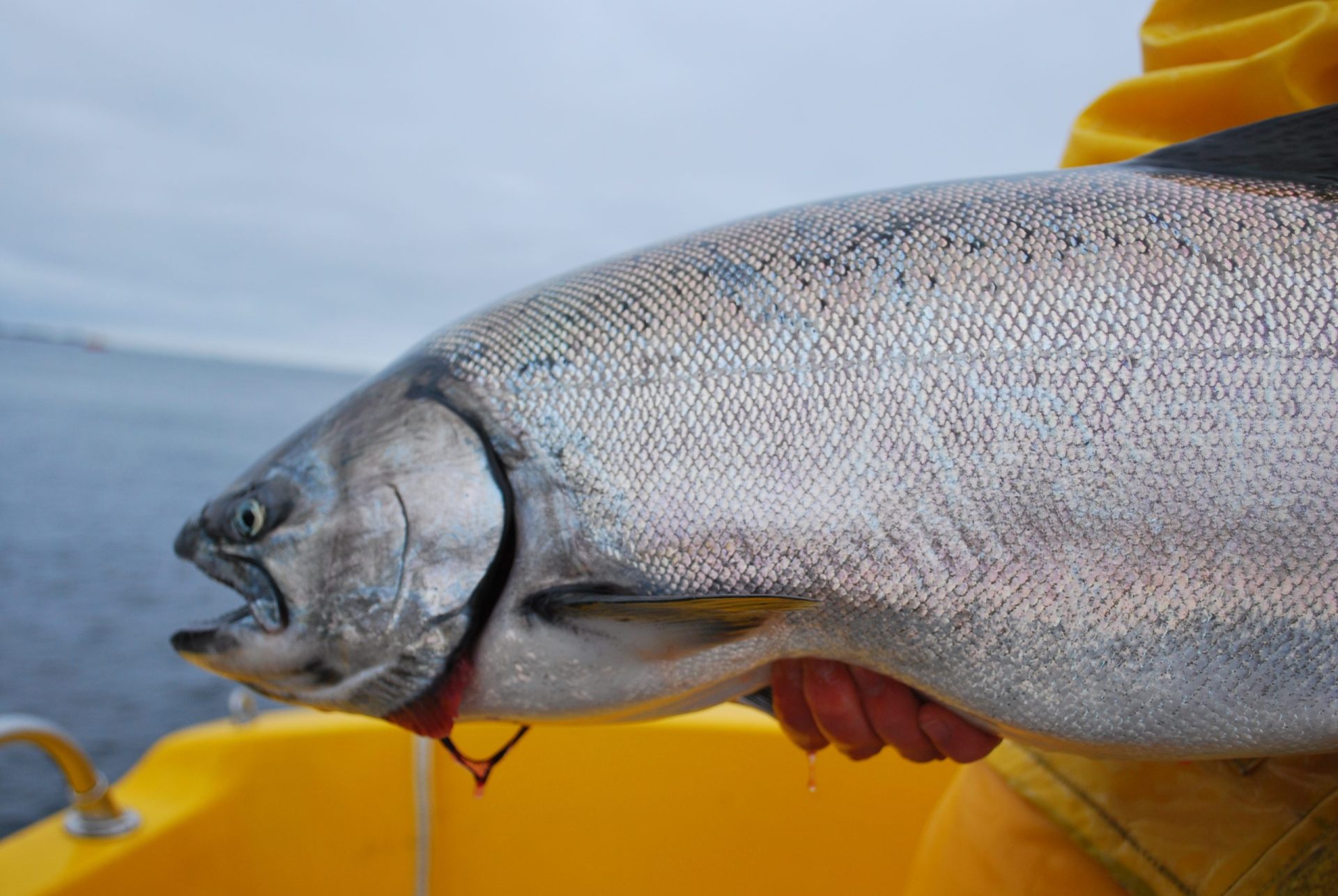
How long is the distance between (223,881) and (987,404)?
278 centimetres

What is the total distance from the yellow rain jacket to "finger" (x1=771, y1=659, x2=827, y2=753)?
389 mm

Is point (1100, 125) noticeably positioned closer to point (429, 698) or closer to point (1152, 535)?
point (1152, 535)

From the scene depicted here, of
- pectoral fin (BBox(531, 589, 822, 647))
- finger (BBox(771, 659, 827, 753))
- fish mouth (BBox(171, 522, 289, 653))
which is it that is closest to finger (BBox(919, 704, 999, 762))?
finger (BBox(771, 659, 827, 753))

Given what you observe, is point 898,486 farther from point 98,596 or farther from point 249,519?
point 98,596

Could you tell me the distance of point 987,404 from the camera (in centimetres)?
126

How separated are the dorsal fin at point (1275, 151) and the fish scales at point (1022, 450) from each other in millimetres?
43

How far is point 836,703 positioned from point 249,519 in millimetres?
1103

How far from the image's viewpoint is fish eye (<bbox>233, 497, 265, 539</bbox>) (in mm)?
1507

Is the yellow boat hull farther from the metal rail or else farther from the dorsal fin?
the dorsal fin

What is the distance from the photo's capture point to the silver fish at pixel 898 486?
122 centimetres

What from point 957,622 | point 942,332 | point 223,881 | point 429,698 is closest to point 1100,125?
point 942,332

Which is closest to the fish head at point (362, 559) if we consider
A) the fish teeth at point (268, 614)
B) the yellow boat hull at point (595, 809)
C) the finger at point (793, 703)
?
the fish teeth at point (268, 614)

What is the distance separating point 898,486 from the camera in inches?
50.1

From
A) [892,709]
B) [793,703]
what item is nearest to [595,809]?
[793,703]
